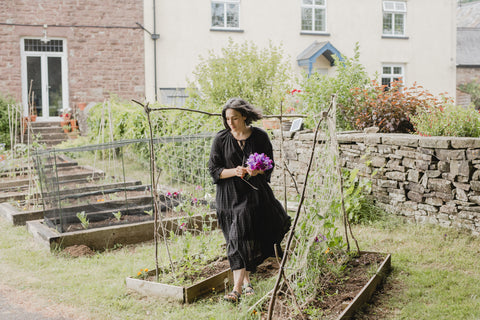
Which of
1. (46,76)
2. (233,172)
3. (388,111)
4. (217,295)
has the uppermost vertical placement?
(46,76)

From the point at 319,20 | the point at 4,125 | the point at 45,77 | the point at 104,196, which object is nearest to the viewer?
the point at 104,196

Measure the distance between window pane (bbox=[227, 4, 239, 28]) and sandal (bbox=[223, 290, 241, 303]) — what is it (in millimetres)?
15282

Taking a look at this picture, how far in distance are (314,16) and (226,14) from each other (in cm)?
360

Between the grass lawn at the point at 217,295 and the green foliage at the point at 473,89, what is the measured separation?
63.9ft

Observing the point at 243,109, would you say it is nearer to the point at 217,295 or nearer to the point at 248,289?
the point at 248,289

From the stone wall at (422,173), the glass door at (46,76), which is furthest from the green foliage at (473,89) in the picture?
the stone wall at (422,173)

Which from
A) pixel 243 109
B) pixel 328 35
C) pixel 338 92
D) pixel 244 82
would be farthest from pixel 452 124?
pixel 328 35

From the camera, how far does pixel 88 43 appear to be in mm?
15734

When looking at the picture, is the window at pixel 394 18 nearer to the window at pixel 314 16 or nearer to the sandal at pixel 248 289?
the window at pixel 314 16

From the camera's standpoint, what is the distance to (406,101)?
7898 millimetres

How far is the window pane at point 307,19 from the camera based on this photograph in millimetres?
19031

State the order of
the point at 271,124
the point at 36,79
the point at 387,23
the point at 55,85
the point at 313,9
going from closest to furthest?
the point at 271,124
the point at 36,79
the point at 55,85
the point at 313,9
the point at 387,23

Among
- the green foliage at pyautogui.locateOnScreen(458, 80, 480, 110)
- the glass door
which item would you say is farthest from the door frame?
the green foliage at pyautogui.locateOnScreen(458, 80, 480, 110)

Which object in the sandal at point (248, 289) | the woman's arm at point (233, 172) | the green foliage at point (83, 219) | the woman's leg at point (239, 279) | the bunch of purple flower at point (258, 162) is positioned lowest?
the sandal at point (248, 289)
